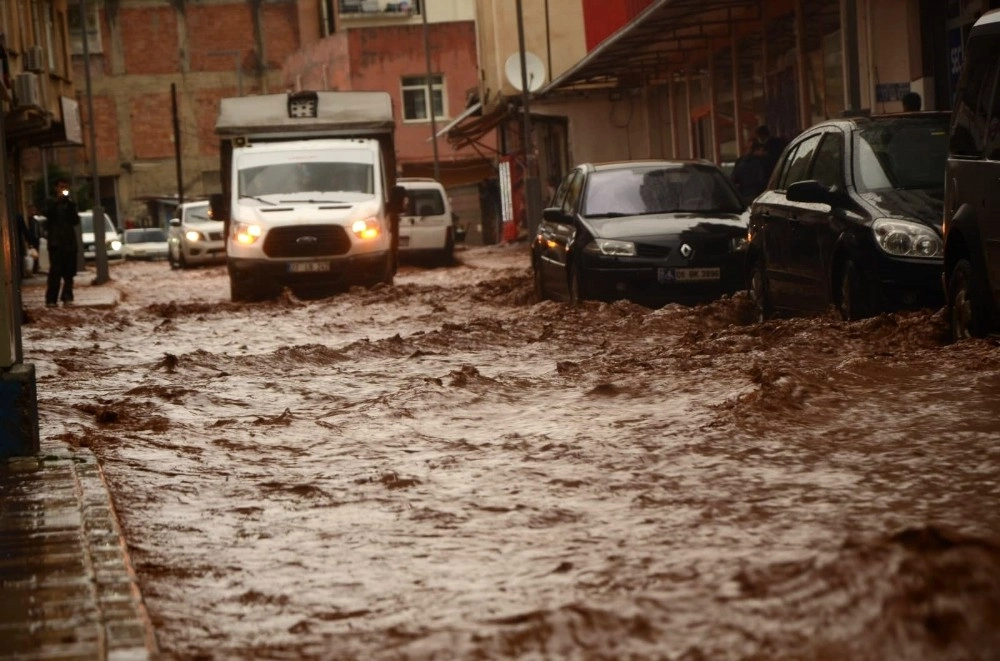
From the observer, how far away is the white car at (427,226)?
3841 cm

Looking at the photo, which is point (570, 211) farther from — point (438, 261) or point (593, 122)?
point (593, 122)

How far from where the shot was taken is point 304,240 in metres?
25.2

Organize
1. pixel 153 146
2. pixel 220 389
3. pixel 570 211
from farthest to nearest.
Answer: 1. pixel 153 146
2. pixel 570 211
3. pixel 220 389

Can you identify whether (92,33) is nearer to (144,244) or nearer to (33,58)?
(144,244)

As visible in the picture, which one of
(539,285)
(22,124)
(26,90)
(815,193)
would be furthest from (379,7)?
(815,193)

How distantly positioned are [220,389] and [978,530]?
787cm

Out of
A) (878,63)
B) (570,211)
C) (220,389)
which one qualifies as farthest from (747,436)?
(878,63)

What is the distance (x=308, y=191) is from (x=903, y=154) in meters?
14.3

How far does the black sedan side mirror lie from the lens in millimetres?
12633

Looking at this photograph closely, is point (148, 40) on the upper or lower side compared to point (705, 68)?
upper

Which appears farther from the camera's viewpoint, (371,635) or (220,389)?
(220,389)

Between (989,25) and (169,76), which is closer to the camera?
(989,25)

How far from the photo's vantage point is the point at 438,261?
39.4 m

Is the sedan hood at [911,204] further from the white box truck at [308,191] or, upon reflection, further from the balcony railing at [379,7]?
the balcony railing at [379,7]
